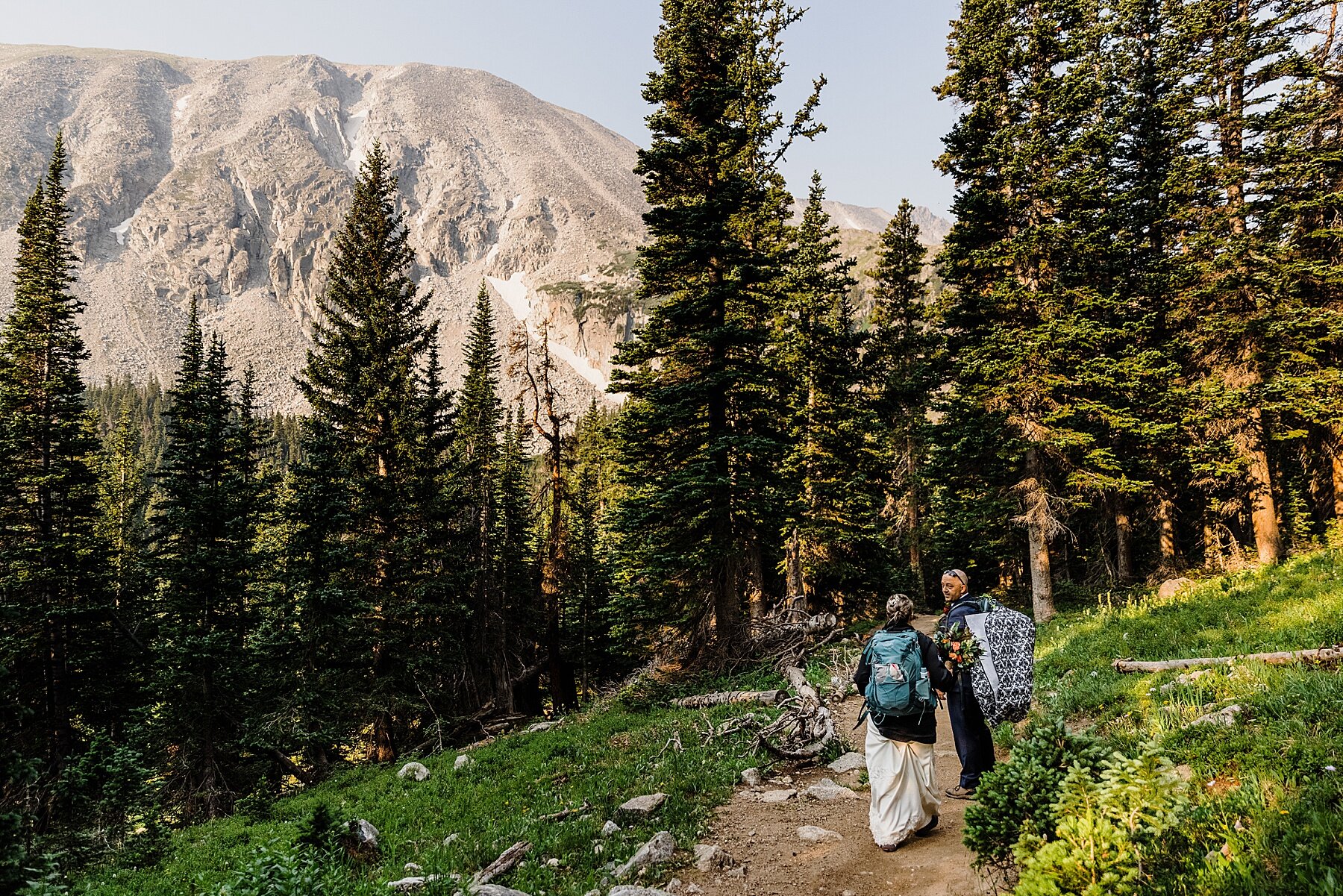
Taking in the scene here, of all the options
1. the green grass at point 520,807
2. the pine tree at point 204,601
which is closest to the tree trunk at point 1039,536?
the green grass at point 520,807

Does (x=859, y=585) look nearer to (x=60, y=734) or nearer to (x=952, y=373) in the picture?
(x=952, y=373)

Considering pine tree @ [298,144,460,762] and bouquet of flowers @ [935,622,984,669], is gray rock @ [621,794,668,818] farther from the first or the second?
pine tree @ [298,144,460,762]

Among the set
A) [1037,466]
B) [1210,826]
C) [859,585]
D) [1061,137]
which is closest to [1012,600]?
[859,585]

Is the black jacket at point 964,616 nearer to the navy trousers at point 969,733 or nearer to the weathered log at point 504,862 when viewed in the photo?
the navy trousers at point 969,733

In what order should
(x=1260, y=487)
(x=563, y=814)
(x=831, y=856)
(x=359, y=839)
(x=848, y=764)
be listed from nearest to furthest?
(x=831, y=856) < (x=359, y=839) < (x=563, y=814) < (x=848, y=764) < (x=1260, y=487)

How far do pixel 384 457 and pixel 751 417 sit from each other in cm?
1305

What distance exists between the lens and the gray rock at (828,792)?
8.12 m

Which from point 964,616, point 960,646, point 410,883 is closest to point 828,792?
point 960,646

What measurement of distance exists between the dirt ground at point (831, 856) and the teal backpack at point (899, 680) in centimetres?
128

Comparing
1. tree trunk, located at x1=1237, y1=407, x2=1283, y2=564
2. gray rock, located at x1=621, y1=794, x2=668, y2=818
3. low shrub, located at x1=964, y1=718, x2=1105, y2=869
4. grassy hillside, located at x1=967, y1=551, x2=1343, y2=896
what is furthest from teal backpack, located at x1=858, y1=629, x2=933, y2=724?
tree trunk, located at x1=1237, y1=407, x2=1283, y2=564

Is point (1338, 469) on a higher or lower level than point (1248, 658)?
higher

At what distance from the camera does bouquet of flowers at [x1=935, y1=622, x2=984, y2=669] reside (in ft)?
20.5

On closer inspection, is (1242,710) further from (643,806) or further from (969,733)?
(643,806)

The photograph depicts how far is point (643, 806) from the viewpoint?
8.09 meters
